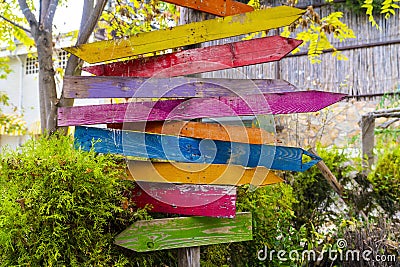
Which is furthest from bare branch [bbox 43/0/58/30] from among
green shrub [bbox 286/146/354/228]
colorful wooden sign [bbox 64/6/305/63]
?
green shrub [bbox 286/146/354/228]

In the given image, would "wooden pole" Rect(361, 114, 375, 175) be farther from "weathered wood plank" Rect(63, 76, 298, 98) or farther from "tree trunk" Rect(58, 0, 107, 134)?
"tree trunk" Rect(58, 0, 107, 134)

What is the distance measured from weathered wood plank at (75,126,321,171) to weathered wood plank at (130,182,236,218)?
17 centimetres

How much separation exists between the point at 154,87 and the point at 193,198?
0.68 metres

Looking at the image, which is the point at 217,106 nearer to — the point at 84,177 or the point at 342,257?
the point at 84,177

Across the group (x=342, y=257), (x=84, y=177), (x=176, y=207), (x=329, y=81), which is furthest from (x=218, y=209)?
(x=329, y=81)

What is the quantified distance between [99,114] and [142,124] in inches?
10.1

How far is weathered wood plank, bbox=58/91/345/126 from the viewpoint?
8.13 ft

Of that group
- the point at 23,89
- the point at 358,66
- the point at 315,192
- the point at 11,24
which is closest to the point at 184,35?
the point at 315,192

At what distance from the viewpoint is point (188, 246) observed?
2547 millimetres

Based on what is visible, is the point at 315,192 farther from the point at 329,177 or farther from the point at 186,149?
the point at 186,149

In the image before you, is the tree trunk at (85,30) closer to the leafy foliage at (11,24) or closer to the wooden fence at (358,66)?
the leafy foliage at (11,24)

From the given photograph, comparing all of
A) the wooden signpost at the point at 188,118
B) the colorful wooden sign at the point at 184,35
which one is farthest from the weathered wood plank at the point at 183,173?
the colorful wooden sign at the point at 184,35

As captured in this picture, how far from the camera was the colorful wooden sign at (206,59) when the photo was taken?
2500 millimetres

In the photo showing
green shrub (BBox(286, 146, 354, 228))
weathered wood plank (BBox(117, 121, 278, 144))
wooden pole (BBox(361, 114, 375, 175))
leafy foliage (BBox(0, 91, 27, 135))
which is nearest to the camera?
weathered wood plank (BBox(117, 121, 278, 144))
